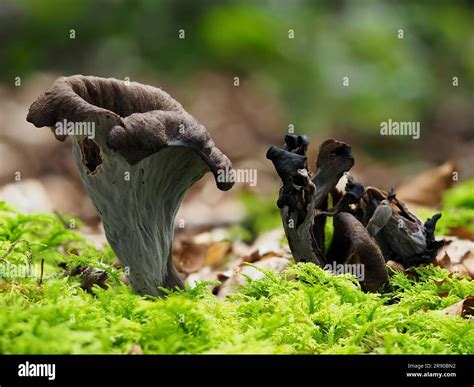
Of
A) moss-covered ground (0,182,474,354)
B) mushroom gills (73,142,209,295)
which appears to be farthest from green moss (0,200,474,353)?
mushroom gills (73,142,209,295)

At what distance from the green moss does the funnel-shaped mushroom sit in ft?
0.48

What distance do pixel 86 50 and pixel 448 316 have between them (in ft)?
11.7

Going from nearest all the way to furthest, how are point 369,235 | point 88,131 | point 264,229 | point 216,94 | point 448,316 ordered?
point 88,131, point 448,316, point 369,235, point 264,229, point 216,94

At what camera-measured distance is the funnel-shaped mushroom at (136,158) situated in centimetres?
158

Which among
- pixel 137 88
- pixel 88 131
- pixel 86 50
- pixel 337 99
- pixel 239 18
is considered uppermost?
pixel 239 18

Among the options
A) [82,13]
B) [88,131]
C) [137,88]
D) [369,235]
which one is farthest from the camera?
[82,13]

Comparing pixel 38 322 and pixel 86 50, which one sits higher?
pixel 86 50

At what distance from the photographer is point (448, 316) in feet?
5.71

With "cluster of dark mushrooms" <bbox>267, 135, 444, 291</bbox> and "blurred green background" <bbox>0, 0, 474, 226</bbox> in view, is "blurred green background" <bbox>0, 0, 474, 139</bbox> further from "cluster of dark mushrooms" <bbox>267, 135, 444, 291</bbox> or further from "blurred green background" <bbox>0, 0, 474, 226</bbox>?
"cluster of dark mushrooms" <bbox>267, 135, 444, 291</bbox>

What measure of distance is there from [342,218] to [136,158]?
0.77 m

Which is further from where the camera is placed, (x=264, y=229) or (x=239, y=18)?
(x=239, y=18)

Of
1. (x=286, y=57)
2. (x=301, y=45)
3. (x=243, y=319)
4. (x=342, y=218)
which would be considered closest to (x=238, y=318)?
(x=243, y=319)

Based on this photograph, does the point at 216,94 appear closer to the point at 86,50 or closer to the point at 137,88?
the point at 86,50

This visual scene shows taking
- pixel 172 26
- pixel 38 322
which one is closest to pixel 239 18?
pixel 172 26
